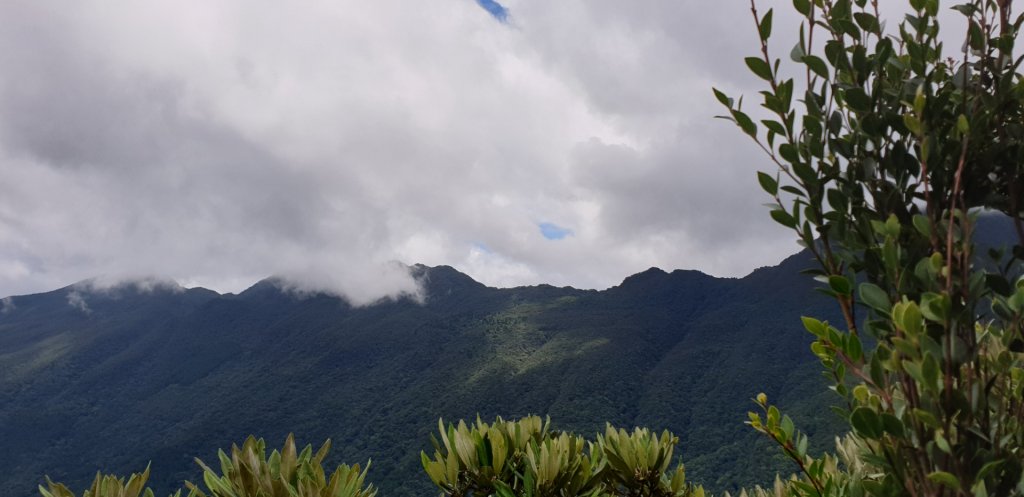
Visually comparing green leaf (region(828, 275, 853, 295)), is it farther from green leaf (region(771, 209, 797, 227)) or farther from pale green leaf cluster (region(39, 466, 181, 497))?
pale green leaf cluster (region(39, 466, 181, 497))

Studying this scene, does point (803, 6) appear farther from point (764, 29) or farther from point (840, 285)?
point (840, 285)

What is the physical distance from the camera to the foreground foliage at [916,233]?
162cm

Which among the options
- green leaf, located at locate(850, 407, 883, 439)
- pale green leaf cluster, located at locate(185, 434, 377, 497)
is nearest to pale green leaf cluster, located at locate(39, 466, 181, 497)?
pale green leaf cluster, located at locate(185, 434, 377, 497)

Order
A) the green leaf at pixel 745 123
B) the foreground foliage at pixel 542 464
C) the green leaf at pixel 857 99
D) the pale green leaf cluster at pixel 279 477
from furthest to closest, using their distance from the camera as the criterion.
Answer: the foreground foliage at pixel 542 464, the pale green leaf cluster at pixel 279 477, the green leaf at pixel 745 123, the green leaf at pixel 857 99

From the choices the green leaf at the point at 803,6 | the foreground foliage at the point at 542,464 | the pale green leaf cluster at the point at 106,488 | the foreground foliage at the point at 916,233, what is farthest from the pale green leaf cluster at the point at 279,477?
the green leaf at the point at 803,6

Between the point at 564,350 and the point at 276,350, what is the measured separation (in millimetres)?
92449

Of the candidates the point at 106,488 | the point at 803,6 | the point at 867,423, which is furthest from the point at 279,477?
the point at 803,6

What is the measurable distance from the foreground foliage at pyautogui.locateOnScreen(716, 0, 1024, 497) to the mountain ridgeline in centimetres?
7800

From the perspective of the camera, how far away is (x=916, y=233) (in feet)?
6.20

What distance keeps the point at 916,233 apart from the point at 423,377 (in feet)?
459

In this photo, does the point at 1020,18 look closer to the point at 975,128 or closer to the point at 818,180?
the point at 975,128

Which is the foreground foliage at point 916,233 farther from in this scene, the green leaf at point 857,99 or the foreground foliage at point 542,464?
the foreground foliage at point 542,464

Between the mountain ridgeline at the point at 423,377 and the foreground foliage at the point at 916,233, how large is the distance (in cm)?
7800

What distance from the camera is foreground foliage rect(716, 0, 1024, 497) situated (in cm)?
162
